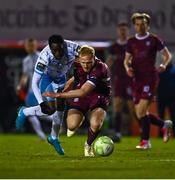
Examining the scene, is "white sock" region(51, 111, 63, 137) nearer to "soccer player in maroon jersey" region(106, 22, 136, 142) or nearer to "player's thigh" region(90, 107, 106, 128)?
"player's thigh" region(90, 107, 106, 128)

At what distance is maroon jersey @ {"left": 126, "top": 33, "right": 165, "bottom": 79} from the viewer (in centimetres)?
1730

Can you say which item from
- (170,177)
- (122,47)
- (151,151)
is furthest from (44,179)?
(122,47)

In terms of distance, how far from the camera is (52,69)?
1512 cm

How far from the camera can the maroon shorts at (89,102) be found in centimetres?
1456

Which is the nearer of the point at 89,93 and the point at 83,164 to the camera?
the point at 83,164

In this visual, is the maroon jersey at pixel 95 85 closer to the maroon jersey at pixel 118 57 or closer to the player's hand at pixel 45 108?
the player's hand at pixel 45 108

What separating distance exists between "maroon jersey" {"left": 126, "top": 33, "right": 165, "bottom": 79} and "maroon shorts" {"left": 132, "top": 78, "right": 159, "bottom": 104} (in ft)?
0.31

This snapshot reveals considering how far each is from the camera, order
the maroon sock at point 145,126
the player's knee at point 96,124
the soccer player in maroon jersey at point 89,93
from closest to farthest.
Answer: the soccer player in maroon jersey at point 89,93 < the player's knee at point 96,124 < the maroon sock at point 145,126

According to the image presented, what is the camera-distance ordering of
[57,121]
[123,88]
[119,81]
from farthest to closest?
[119,81]
[123,88]
[57,121]

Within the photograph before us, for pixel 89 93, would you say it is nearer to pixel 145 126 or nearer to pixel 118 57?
pixel 145 126

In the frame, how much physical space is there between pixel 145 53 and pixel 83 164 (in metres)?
4.78

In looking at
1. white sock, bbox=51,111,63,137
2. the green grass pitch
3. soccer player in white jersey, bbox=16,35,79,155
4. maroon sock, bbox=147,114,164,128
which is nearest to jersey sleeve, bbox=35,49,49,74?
soccer player in white jersey, bbox=16,35,79,155

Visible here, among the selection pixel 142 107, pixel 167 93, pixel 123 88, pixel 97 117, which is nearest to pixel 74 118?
pixel 97 117

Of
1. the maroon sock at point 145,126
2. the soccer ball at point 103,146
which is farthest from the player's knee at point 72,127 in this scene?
the maroon sock at point 145,126
